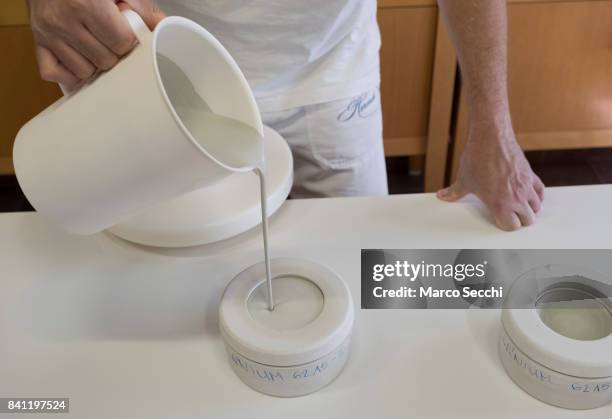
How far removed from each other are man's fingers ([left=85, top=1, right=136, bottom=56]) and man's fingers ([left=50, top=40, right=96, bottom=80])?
1.0 inches

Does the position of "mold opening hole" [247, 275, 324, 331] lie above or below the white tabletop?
above

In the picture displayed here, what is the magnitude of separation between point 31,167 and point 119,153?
0.10m

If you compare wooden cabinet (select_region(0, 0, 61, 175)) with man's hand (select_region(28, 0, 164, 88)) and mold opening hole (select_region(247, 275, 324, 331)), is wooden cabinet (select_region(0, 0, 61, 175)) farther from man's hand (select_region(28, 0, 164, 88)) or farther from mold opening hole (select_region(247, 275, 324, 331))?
mold opening hole (select_region(247, 275, 324, 331))

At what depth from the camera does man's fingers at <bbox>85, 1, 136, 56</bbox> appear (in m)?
0.51

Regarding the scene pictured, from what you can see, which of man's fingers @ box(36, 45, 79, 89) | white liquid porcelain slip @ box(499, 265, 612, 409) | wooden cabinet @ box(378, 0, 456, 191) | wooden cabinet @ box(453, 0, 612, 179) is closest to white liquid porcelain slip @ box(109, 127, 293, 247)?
man's fingers @ box(36, 45, 79, 89)

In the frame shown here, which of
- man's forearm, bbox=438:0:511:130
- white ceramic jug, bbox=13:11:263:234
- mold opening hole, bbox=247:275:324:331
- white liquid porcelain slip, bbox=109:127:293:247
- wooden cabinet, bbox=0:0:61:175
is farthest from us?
wooden cabinet, bbox=0:0:61:175

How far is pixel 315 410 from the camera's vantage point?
0.57m

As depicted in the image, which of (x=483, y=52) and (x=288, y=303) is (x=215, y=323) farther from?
(x=483, y=52)

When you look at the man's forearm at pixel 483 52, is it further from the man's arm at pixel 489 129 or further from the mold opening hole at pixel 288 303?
the mold opening hole at pixel 288 303

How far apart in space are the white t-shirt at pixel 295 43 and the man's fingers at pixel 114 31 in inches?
13.2

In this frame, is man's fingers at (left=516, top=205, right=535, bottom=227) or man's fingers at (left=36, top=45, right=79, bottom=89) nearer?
man's fingers at (left=36, top=45, right=79, bottom=89)

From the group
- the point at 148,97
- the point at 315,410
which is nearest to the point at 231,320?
the point at 315,410

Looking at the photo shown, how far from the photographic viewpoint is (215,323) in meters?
0.64

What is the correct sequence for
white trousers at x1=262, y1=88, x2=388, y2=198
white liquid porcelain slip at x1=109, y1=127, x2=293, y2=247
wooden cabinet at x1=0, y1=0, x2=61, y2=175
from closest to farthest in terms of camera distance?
white liquid porcelain slip at x1=109, y1=127, x2=293, y2=247 < white trousers at x1=262, y1=88, x2=388, y2=198 < wooden cabinet at x1=0, y1=0, x2=61, y2=175
